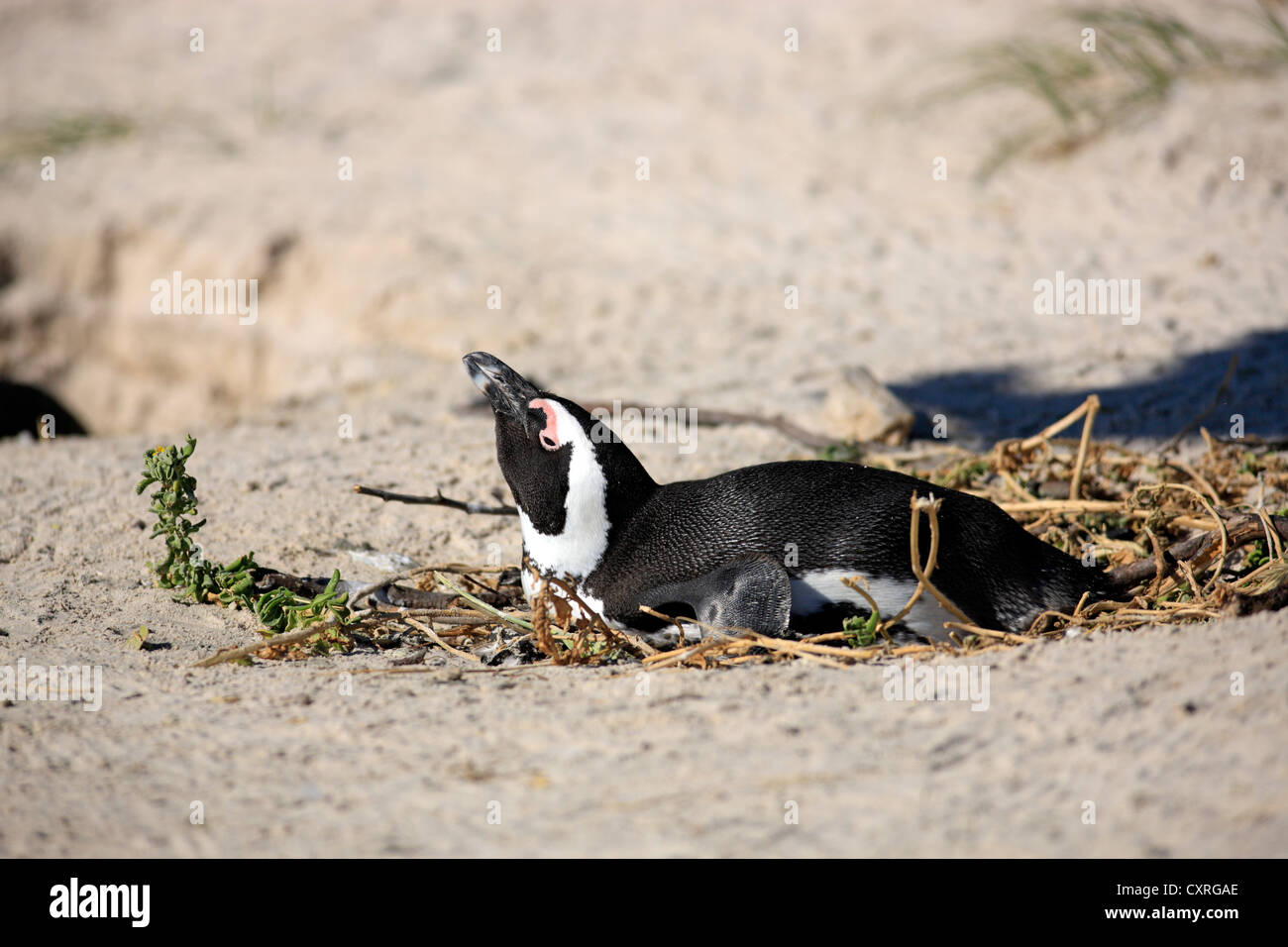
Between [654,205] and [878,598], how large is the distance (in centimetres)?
483

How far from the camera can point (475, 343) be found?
6262 millimetres

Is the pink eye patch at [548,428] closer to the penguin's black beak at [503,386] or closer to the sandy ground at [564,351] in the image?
the penguin's black beak at [503,386]

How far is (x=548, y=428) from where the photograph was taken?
117 inches

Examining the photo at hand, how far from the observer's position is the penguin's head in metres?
2.95

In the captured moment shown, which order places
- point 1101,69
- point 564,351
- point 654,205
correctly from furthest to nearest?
point 1101,69
point 654,205
point 564,351

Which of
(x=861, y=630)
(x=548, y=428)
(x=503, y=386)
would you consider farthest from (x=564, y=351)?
(x=861, y=630)

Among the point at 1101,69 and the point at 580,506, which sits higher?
the point at 1101,69

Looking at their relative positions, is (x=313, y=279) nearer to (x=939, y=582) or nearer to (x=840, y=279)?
(x=840, y=279)

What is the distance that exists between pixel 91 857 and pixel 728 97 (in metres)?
7.07

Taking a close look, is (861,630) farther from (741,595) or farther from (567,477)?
(567,477)

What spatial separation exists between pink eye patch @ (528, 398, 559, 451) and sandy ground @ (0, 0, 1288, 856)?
605 mm

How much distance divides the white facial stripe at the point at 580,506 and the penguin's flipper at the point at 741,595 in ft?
0.78
